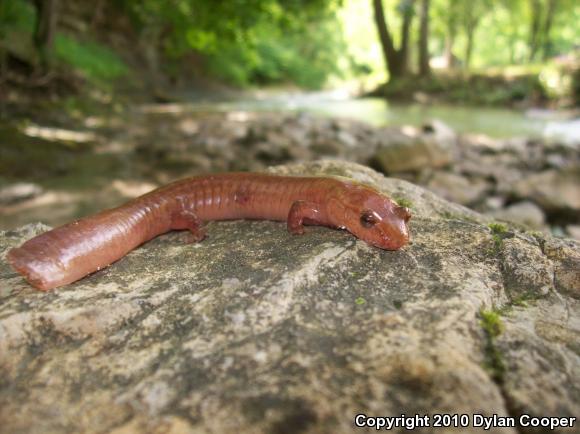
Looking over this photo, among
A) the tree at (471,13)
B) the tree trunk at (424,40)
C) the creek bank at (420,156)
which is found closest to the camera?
the creek bank at (420,156)

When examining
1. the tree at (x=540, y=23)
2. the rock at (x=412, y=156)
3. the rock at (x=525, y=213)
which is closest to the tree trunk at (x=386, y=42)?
the rock at (x=412, y=156)

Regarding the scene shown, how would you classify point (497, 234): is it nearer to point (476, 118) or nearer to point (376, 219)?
point (376, 219)

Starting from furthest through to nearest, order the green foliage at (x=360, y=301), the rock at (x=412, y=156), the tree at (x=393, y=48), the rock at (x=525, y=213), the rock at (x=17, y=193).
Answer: the tree at (x=393, y=48) < the rock at (x=412, y=156) < the rock at (x=525, y=213) < the rock at (x=17, y=193) < the green foliage at (x=360, y=301)

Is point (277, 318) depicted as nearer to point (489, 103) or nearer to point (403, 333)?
point (403, 333)

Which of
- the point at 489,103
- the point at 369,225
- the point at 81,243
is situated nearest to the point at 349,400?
the point at 369,225

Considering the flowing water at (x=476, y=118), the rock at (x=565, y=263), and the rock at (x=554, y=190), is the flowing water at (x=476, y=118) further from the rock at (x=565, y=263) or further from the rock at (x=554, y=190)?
the rock at (x=565, y=263)

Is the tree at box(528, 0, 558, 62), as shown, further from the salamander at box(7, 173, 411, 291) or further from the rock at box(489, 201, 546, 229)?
the salamander at box(7, 173, 411, 291)
